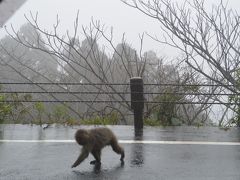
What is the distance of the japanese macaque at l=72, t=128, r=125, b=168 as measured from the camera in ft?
21.7

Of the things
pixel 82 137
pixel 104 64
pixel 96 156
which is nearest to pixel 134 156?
pixel 96 156

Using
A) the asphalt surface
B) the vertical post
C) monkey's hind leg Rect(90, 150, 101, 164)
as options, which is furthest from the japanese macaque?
the vertical post

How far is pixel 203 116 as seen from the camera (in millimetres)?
16094

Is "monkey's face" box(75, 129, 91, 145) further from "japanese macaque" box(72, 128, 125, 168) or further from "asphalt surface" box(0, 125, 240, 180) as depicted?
"asphalt surface" box(0, 125, 240, 180)

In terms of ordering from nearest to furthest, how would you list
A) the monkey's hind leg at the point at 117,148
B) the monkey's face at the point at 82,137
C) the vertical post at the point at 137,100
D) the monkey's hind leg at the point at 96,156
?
the monkey's face at the point at 82,137
the monkey's hind leg at the point at 96,156
the monkey's hind leg at the point at 117,148
the vertical post at the point at 137,100

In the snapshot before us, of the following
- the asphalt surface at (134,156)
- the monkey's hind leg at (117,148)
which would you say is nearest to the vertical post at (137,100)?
the asphalt surface at (134,156)

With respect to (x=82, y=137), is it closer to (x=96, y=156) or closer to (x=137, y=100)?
(x=96, y=156)

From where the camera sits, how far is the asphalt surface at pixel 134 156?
6660mm

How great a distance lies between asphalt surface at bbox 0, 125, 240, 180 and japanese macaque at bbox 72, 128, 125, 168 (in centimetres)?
19

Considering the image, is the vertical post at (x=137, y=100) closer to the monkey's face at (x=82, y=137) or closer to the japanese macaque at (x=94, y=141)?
the japanese macaque at (x=94, y=141)

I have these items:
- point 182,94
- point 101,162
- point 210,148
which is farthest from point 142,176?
point 182,94

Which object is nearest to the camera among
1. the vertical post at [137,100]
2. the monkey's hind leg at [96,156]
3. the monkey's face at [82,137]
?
the monkey's face at [82,137]

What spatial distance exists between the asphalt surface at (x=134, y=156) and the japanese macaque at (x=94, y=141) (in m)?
0.19

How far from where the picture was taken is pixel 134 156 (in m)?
7.86
